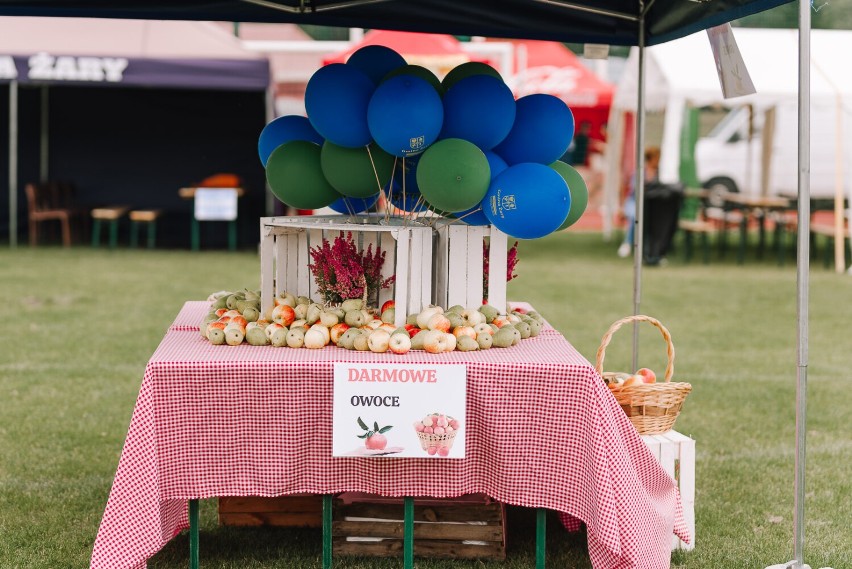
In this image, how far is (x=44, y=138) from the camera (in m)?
15.5

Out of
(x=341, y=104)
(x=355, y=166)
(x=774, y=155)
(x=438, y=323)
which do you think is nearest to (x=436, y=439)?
(x=438, y=323)

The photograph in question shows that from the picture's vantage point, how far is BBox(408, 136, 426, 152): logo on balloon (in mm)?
3822

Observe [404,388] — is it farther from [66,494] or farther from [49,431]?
[49,431]

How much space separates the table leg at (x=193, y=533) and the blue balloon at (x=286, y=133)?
4.71ft

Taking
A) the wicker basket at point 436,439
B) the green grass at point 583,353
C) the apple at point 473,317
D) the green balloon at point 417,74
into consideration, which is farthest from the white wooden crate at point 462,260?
the green grass at point 583,353

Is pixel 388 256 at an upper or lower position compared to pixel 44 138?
lower

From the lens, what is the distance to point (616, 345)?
847 cm

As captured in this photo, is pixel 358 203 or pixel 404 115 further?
pixel 358 203

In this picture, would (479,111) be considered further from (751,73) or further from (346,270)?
(751,73)

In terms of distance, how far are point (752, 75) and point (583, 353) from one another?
268 inches

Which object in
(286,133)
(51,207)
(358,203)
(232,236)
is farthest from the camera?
(51,207)

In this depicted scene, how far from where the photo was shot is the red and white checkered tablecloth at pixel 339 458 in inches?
136

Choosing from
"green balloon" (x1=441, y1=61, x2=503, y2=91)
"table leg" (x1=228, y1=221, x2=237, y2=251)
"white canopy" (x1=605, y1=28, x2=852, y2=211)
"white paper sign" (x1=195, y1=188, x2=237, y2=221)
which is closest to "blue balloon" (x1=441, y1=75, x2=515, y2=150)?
"green balloon" (x1=441, y1=61, x2=503, y2=91)

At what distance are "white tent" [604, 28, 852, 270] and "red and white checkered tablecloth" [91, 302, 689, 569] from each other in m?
10.00
